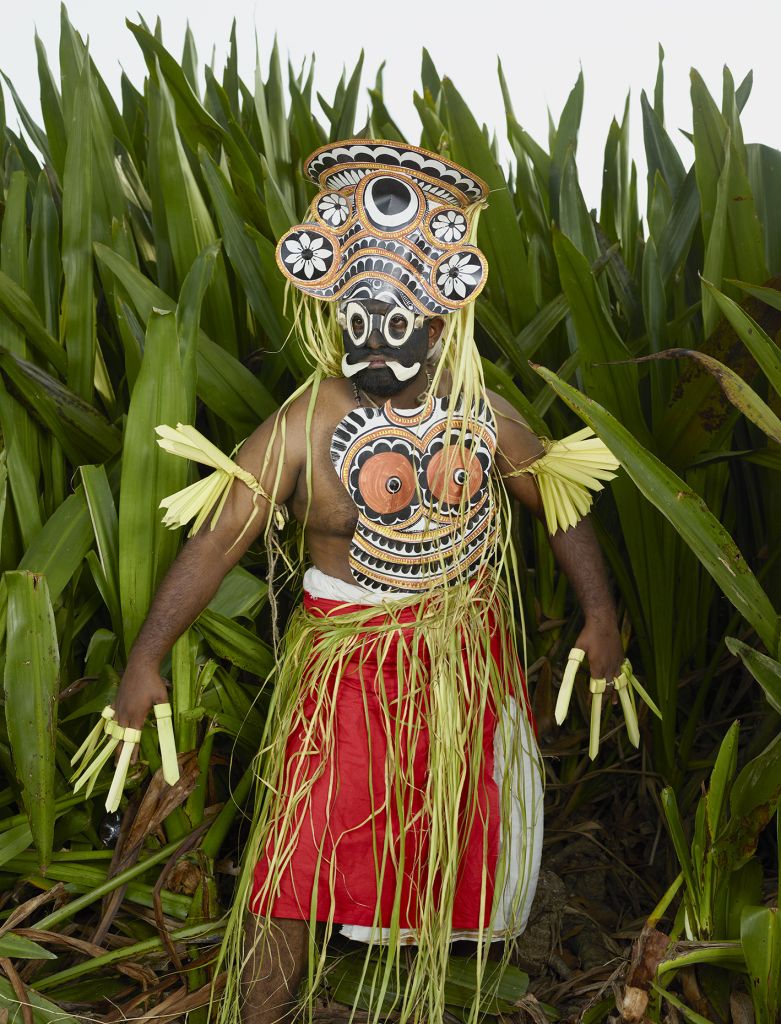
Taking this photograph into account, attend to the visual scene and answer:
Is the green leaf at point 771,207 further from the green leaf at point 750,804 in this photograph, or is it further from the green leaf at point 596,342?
the green leaf at point 750,804

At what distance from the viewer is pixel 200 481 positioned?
0.68m

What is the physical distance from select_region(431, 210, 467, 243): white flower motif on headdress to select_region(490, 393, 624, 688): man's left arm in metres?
0.13

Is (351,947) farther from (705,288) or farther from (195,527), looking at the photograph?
(705,288)

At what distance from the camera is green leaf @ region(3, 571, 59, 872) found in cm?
66

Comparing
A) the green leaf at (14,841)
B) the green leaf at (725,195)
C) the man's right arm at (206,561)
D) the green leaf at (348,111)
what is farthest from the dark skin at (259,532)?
the green leaf at (348,111)

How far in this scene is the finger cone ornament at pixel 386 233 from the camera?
67cm

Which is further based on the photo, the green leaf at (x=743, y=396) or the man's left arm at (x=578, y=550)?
the man's left arm at (x=578, y=550)

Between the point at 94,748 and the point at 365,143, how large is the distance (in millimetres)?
439

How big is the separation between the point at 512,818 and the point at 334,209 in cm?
45

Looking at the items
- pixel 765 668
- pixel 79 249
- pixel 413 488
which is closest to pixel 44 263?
pixel 79 249

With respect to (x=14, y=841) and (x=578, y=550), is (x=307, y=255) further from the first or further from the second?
(x=14, y=841)

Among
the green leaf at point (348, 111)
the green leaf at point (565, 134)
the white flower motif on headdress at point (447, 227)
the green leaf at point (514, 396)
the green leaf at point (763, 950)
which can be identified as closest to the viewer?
the green leaf at point (763, 950)

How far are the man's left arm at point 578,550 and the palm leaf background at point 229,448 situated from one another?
0.06 meters

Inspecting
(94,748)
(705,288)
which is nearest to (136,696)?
(94,748)
